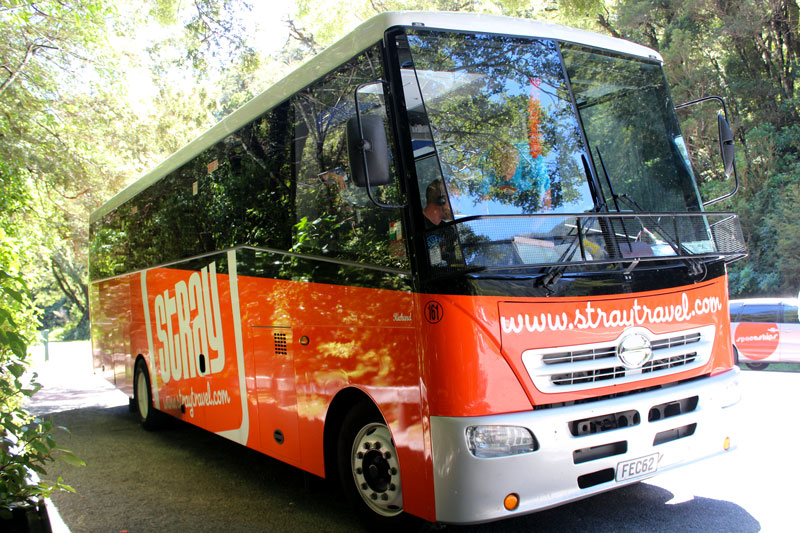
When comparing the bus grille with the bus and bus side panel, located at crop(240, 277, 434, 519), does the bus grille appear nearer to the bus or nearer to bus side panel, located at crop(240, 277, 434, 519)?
the bus

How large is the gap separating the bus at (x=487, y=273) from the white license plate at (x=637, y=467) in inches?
0.9

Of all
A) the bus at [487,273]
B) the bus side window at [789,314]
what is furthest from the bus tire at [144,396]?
the bus side window at [789,314]

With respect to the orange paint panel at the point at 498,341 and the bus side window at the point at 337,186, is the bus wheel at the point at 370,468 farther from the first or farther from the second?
the bus side window at the point at 337,186

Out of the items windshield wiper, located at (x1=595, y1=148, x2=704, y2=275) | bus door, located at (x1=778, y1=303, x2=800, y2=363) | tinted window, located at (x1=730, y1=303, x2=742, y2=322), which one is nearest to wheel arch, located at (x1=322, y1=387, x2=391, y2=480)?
windshield wiper, located at (x1=595, y1=148, x2=704, y2=275)

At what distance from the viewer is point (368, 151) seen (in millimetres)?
3924

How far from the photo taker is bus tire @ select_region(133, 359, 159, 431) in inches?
371

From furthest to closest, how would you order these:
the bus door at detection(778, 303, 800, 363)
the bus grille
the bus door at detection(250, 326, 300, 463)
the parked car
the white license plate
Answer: the parked car → the bus door at detection(778, 303, 800, 363) → the bus door at detection(250, 326, 300, 463) → the white license plate → the bus grille

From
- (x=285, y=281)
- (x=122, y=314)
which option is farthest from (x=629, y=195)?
(x=122, y=314)

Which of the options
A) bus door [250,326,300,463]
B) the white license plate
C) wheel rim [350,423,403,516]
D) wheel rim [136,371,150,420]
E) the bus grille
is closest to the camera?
the bus grille

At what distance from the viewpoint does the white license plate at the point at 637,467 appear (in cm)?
401

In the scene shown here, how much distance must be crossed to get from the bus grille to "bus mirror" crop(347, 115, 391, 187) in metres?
1.36

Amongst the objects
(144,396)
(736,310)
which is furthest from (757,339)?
(144,396)

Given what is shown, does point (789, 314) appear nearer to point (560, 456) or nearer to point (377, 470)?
point (560, 456)

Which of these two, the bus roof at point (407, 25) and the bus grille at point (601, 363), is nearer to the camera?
the bus grille at point (601, 363)
